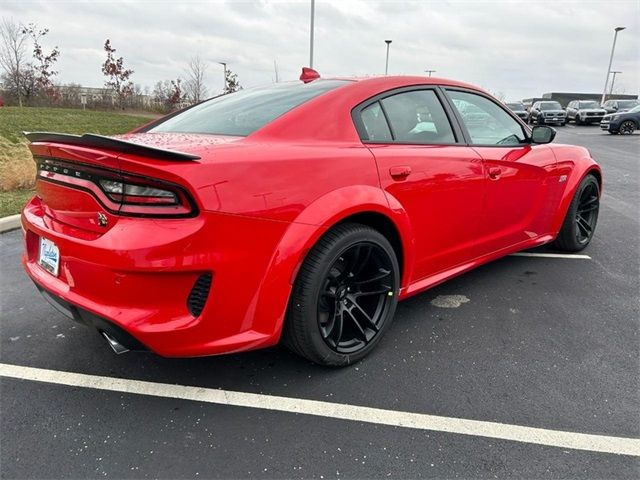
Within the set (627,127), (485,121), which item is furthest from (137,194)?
(627,127)

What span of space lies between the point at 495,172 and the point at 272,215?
1863 millimetres

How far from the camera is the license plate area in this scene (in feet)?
6.97

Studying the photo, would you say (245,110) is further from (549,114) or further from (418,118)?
(549,114)

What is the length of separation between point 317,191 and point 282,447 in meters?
1.12

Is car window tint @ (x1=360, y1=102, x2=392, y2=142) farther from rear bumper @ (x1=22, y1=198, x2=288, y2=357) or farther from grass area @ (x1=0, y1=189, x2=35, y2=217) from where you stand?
grass area @ (x1=0, y1=189, x2=35, y2=217)

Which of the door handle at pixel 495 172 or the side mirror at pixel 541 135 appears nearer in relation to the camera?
the door handle at pixel 495 172

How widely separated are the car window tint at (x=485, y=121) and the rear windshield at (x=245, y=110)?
98cm

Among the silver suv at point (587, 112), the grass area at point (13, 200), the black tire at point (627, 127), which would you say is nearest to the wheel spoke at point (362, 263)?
the grass area at point (13, 200)

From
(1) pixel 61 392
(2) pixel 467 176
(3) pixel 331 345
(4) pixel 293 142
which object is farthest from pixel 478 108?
(1) pixel 61 392

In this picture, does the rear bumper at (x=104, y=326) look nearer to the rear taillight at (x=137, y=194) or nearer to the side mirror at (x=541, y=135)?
the rear taillight at (x=137, y=194)

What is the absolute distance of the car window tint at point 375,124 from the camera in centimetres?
259

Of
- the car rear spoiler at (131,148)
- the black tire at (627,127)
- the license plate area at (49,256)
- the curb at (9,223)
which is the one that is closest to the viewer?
the car rear spoiler at (131,148)

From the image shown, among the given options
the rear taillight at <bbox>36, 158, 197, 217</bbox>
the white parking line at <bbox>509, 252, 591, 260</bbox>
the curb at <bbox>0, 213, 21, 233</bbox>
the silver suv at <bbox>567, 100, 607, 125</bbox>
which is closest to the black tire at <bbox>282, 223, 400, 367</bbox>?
the rear taillight at <bbox>36, 158, 197, 217</bbox>

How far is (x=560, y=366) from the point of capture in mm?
2576
